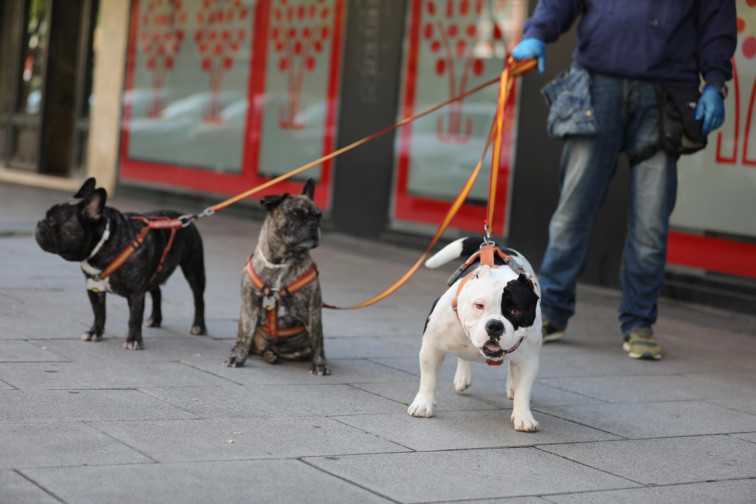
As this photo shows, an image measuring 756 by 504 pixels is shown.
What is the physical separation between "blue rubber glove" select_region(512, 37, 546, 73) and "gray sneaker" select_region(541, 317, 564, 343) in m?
1.51

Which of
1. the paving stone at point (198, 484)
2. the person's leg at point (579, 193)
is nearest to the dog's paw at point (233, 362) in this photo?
the paving stone at point (198, 484)

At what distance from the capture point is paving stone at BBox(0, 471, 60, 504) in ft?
9.97

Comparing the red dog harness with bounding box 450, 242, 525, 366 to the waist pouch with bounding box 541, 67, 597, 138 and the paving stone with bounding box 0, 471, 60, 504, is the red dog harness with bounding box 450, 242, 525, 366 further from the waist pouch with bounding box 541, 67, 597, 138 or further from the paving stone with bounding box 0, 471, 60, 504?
the waist pouch with bounding box 541, 67, 597, 138

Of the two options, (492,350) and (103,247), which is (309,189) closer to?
(103,247)

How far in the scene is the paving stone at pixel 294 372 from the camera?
496 centimetres

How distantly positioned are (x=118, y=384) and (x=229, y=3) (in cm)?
945

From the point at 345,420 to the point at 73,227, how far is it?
5.91 ft

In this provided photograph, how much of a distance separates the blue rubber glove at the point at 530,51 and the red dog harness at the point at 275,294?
1.67m

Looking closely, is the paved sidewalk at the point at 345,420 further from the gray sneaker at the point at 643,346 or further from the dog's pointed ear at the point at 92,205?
the dog's pointed ear at the point at 92,205

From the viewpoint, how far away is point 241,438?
3.88 metres

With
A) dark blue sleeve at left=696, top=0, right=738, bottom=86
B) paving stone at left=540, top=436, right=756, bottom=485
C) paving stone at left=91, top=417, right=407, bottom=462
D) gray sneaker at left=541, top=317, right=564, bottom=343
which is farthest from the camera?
gray sneaker at left=541, top=317, right=564, bottom=343

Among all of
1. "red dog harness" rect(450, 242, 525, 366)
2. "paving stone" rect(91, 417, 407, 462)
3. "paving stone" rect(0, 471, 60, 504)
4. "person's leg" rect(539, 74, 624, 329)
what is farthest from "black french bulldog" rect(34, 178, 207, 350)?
"person's leg" rect(539, 74, 624, 329)

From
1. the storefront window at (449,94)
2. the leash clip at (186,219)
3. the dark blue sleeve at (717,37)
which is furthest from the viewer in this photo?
the storefront window at (449,94)

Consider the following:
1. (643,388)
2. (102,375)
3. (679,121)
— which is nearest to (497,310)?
(643,388)
